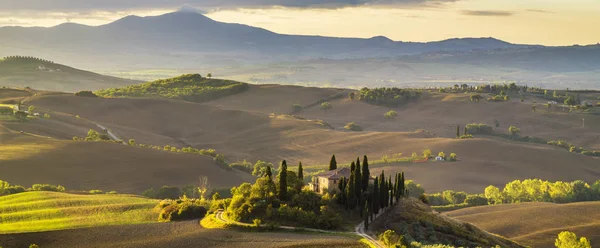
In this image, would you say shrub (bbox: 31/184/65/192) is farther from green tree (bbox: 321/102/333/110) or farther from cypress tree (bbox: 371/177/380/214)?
green tree (bbox: 321/102/333/110)

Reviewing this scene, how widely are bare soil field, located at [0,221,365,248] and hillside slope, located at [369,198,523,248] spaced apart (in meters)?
4.48

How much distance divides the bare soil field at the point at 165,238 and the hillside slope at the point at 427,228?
4.48m

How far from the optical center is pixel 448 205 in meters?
88.2

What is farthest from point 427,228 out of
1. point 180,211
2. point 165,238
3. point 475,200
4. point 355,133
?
point 355,133

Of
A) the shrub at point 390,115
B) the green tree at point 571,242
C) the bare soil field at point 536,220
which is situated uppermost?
the shrub at point 390,115

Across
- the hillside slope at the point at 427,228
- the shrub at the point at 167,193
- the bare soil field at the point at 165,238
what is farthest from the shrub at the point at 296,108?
the bare soil field at the point at 165,238

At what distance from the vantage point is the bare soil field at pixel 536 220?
2756 inches

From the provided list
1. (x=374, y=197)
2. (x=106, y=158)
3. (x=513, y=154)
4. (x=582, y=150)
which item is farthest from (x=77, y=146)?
(x=582, y=150)

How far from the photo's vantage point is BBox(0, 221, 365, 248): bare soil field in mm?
41375

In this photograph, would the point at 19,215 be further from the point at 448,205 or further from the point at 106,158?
the point at 448,205

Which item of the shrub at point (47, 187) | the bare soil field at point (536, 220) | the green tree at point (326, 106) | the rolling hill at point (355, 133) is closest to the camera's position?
the bare soil field at point (536, 220)

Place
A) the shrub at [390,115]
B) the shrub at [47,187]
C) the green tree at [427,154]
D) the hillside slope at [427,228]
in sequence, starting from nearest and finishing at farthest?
the hillside slope at [427,228], the shrub at [47,187], the green tree at [427,154], the shrub at [390,115]

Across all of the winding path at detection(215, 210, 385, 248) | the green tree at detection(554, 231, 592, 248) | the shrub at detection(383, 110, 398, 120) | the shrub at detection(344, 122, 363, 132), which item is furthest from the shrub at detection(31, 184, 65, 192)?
the shrub at detection(383, 110, 398, 120)

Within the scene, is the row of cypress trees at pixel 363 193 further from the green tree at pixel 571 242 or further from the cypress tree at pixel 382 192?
the green tree at pixel 571 242
